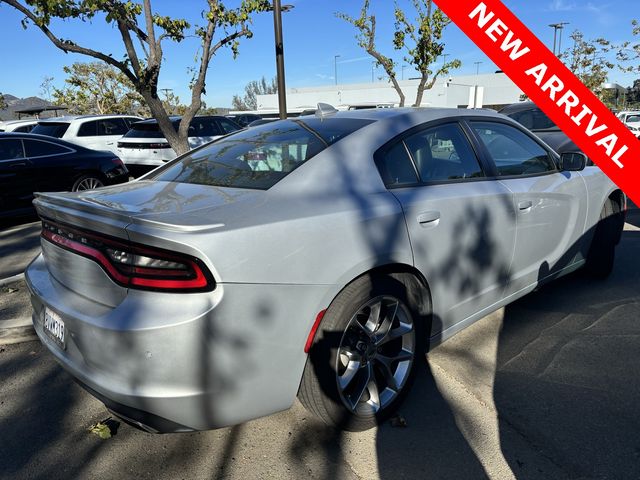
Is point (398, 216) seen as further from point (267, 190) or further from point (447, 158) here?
point (447, 158)

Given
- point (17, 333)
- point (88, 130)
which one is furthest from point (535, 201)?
point (88, 130)

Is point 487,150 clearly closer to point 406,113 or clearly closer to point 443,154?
point 443,154

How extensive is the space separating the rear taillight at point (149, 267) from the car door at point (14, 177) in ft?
19.8

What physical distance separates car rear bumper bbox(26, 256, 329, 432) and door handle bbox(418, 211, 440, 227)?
2.42 ft

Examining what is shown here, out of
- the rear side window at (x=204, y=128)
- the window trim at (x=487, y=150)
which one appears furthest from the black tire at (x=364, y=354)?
the rear side window at (x=204, y=128)

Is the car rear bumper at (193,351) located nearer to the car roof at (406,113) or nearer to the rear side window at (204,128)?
the car roof at (406,113)

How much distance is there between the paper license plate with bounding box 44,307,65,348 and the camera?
2.10 metres

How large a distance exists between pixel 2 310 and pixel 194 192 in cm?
262

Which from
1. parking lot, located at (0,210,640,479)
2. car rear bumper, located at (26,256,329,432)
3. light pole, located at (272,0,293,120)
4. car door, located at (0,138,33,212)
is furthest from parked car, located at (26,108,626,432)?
car door, located at (0,138,33,212)

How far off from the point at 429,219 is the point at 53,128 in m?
11.5

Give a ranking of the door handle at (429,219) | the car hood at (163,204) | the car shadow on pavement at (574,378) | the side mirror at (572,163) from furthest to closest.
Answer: the side mirror at (572,163) → the door handle at (429,219) → the car shadow on pavement at (574,378) → the car hood at (163,204)

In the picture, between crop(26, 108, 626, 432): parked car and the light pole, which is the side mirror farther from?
the light pole

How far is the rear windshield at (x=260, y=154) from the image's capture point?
2496 mm

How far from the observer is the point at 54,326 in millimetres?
2172
